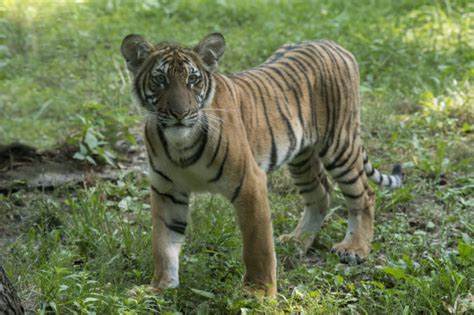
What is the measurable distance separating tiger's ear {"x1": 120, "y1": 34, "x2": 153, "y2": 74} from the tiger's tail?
6.03 ft

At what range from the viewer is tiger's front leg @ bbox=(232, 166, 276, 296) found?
4.14 metres

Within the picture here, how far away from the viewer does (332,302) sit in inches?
157

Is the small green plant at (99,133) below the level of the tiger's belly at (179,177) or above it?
below

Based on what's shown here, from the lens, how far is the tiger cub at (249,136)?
4.04 m

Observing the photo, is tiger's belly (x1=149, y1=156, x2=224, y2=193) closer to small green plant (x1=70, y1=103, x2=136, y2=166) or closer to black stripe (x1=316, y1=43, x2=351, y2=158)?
black stripe (x1=316, y1=43, x2=351, y2=158)

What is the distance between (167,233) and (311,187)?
1.29 m

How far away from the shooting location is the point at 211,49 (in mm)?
4199

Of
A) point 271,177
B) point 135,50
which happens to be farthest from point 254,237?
point 271,177

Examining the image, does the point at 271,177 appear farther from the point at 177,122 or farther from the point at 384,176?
the point at 177,122

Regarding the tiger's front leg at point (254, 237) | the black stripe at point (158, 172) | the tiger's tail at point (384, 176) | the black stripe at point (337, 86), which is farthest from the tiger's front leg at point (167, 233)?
the tiger's tail at point (384, 176)

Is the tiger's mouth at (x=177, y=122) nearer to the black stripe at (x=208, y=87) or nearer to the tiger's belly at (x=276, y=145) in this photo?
the black stripe at (x=208, y=87)

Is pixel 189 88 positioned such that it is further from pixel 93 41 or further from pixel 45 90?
pixel 93 41

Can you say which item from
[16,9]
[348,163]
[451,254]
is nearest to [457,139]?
[348,163]

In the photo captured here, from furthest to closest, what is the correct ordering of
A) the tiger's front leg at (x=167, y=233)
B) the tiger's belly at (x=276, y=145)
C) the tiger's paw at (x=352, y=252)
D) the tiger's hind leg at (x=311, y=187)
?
1. the tiger's hind leg at (x=311, y=187)
2. the tiger's paw at (x=352, y=252)
3. the tiger's belly at (x=276, y=145)
4. the tiger's front leg at (x=167, y=233)
